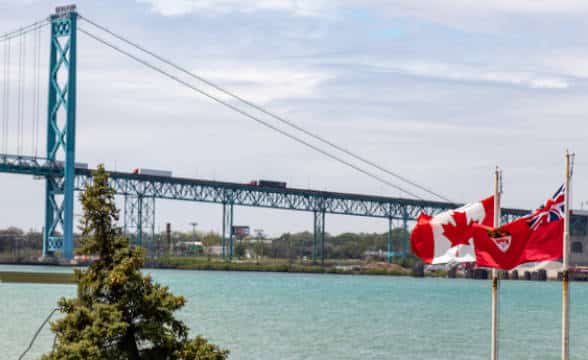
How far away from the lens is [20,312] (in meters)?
53.2

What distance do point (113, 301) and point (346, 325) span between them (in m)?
39.7

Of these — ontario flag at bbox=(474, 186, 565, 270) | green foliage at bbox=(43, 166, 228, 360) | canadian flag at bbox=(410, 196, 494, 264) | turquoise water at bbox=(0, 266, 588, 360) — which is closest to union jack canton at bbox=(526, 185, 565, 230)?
ontario flag at bbox=(474, 186, 565, 270)

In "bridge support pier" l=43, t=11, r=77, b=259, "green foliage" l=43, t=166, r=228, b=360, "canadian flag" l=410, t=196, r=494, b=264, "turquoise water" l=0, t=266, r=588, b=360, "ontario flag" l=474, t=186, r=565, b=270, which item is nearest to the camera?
"green foliage" l=43, t=166, r=228, b=360

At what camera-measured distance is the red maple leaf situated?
15133 mm

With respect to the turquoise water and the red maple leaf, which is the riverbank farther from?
the red maple leaf

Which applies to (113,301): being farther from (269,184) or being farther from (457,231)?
(269,184)

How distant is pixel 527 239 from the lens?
14414mm

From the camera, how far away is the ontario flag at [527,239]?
14.4 metres

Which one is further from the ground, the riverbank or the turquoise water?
the turquoise water

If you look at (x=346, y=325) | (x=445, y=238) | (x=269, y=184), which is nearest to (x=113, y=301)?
(x=445, y=238)

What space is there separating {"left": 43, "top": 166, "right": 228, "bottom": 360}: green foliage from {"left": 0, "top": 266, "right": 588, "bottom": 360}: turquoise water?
18756 millimetres

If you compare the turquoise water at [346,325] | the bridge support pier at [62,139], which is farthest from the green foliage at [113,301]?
the bridge support pier at [62,139]

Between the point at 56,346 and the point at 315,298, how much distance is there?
6679cm

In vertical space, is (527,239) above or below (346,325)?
above
